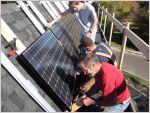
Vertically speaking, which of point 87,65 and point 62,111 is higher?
point 87,65

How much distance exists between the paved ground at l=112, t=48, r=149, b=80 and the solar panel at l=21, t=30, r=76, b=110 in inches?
688

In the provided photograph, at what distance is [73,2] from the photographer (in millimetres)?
8430

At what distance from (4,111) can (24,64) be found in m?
1.27

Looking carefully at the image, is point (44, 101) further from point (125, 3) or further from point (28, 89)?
point (125, 3)

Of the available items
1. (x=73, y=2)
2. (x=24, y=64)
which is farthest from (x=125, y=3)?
(x=24, y=64)

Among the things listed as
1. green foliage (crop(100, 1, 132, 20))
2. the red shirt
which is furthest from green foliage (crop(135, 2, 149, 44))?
the red shirt

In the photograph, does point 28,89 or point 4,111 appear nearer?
point 4,111

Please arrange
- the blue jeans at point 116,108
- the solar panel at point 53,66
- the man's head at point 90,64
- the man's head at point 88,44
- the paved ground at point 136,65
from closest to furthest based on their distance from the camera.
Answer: the man's head at point 90,64, the solar panel at point 53,66, the blue jeans at point 116,108, the man's head at point 88,44, the paved ground at point 136,65

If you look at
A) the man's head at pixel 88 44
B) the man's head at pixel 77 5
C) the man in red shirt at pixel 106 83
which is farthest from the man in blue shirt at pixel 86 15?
the man in red shirt at pixel 106 83

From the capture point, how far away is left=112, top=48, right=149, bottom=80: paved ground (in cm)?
2545

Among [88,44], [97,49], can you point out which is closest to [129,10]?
[97,49]

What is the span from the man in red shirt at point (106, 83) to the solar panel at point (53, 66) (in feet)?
1.41

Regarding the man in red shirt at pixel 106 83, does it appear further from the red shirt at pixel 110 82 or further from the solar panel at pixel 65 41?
the solar panel at pixel 65 41

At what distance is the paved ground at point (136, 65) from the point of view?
25.5 metres
